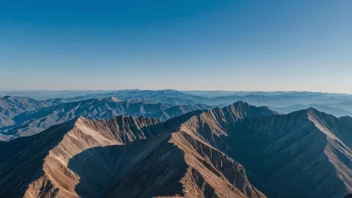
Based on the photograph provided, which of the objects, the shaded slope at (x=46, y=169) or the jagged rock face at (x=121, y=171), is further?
the shaded slope at (x=46, y=169)

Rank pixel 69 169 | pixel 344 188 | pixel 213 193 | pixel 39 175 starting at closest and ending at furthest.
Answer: pixel 213 193
pixel 39 175
pixel 69 169
pixel 344 188

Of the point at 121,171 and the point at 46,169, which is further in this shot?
the point at 121,171

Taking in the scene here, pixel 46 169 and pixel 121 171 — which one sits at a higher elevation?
pixel 46 169

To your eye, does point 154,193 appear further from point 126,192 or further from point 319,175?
point 319,175

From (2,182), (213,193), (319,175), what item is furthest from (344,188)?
(2,182)

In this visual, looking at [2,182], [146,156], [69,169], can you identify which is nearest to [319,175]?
[146,156]

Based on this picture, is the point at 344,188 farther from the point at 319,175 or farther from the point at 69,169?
the point at 69,169

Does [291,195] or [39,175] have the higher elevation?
[39,175]

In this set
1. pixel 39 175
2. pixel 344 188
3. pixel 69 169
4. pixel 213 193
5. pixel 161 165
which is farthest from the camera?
pixel 344 188

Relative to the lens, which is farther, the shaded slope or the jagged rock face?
the shaded slope

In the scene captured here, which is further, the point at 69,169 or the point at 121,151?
the point at 121,151

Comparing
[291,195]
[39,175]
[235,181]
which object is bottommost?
[291,195]
